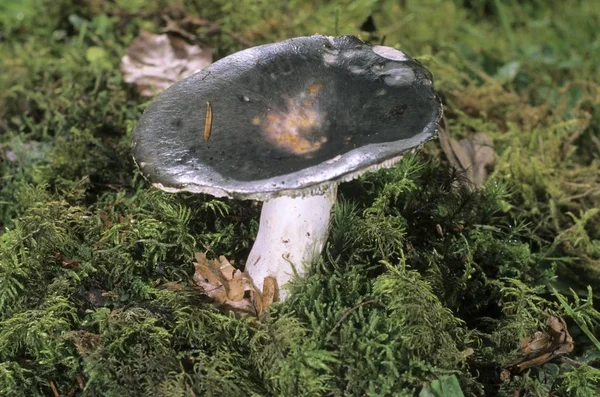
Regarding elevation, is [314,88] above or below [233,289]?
above

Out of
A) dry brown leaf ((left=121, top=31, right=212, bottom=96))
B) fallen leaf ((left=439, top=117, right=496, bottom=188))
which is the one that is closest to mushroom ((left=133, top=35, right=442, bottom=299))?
fallen leaf ((left=439, top=117, right=496, bottom=188))

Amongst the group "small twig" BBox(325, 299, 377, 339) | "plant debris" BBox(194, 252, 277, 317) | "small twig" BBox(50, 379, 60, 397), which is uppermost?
"small twig" BBox(325, 299, 377, 339)

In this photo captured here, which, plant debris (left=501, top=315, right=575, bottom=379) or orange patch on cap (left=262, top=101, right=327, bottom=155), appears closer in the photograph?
orange patch on cap (left=262, top=101, right=327, bottom=155)

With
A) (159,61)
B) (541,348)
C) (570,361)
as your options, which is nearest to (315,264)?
(541,348)

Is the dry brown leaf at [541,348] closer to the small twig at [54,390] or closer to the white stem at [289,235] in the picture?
the white stem at [289,235]

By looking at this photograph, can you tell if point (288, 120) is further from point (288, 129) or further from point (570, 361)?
point (570, 361)

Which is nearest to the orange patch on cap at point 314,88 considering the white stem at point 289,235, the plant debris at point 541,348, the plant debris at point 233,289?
the white stem at point 289,235

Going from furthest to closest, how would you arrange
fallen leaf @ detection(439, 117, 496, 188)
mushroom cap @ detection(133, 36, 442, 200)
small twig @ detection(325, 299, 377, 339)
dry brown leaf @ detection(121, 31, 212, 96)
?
dry brown leaf @ detection(121, 31, 212, 96) < fallen leaf @ detection(439, 117, 496, 188) < small twig @ detection(325, 299, 377, 339) < mushroom cap @ detection(133, 36, 442, 200)

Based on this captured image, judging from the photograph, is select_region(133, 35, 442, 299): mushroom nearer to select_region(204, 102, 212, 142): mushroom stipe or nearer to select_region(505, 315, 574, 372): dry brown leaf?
select_region(204, 102, 212, 142): mushroom stipe
